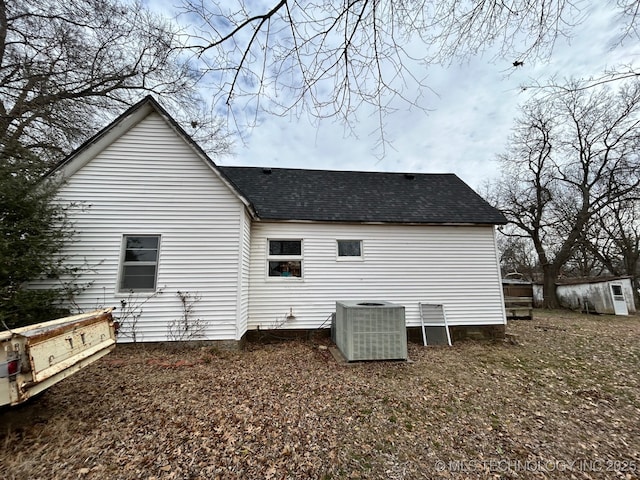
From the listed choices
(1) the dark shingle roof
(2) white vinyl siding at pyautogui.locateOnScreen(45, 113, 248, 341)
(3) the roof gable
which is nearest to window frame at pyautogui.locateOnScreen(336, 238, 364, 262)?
(1) the dark shingle roof

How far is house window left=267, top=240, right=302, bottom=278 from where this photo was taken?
755 centimetres

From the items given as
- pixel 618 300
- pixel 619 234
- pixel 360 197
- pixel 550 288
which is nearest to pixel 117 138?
pixel 360 197

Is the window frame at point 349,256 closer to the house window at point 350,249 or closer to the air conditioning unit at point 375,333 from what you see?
the house window at point 350,249

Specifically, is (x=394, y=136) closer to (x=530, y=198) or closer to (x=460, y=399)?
(x=460, y=399)

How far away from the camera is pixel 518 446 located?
9.88 feet

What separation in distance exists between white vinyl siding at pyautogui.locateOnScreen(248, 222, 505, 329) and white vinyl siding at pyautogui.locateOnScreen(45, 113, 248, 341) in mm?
1209

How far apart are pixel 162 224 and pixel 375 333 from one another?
5588 mm

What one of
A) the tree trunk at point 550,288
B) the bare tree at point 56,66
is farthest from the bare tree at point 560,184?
the bare tree at point 56,66

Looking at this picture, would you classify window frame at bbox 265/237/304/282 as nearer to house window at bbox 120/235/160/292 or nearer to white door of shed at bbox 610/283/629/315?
house window at bbox 120/235/160/292

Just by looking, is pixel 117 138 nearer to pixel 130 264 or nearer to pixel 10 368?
pixel 130 264

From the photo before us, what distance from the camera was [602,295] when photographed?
13.9 meters

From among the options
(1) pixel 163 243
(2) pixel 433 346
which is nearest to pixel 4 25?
(1) pixel 163 243

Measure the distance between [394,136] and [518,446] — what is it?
12.8 feet

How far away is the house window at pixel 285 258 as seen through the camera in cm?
755
